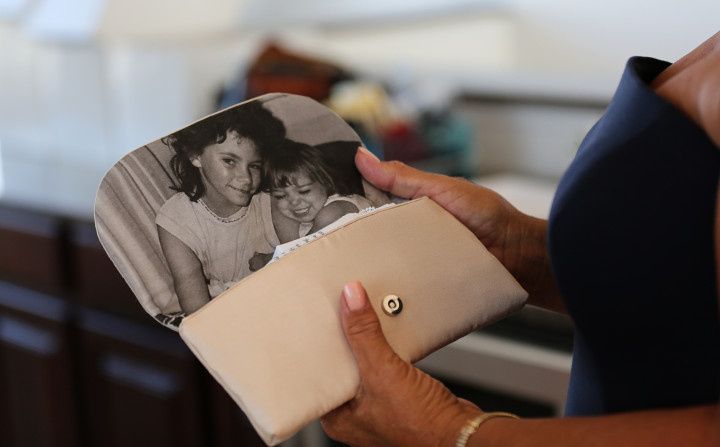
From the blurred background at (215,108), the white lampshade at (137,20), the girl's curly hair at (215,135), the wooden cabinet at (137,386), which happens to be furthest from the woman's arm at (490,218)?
the white lampshade at (137,20)

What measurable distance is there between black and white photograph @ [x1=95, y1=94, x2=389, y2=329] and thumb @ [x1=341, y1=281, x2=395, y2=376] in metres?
0.13

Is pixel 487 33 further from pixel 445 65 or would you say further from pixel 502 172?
pixel 502 172

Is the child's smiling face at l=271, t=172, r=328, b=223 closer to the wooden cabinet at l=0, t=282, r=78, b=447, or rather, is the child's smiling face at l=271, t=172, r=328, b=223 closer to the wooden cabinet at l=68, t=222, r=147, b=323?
the wooden cabinet at l=68, t=222, r=147, b=323

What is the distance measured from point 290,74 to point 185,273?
1.34 m

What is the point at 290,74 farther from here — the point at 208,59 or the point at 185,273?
the point at 185,273

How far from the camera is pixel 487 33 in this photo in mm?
2395

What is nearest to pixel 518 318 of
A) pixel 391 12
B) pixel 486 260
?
pixel 486 260

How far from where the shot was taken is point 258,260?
1.00 metres

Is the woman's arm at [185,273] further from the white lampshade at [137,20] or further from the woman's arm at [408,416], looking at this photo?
the white lampshade at [137,20]

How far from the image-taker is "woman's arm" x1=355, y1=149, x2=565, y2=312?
3.59 ft

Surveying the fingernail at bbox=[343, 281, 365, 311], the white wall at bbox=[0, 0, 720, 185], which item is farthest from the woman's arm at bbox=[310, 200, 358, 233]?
the white wall at bbox=[0, 0, 720, 185]

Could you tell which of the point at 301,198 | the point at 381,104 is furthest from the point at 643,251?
the point at 381,104

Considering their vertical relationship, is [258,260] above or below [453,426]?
above

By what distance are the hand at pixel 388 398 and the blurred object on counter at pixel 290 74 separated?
1.31 meters
